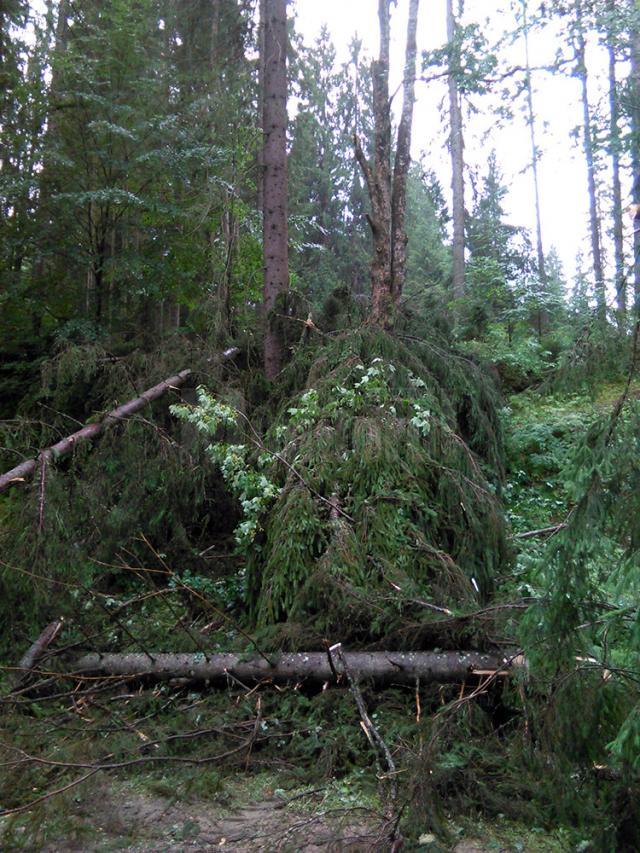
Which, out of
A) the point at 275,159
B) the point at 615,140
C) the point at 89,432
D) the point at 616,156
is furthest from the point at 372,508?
the point at 616,156

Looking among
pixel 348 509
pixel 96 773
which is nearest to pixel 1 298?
pixel 348 509

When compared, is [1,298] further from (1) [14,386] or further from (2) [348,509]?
(2) [348,509]

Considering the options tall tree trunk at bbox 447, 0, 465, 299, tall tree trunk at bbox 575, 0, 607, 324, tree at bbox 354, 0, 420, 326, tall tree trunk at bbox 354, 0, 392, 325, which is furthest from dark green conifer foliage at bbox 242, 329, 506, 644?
tall tree trunk at bbox 447, 0, 465, 299

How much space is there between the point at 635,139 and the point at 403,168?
297 inches

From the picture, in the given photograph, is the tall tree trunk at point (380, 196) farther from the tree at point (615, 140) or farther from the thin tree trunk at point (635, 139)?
the thin tree trunk at point (635, 139)

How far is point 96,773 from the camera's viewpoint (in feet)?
12.1

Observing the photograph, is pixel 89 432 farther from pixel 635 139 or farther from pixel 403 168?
pixel 403 168

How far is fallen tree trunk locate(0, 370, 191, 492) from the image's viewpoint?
221 inches

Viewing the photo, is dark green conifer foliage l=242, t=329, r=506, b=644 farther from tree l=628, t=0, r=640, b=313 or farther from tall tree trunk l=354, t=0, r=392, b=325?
tree l=628, t=0, r=640, b=313

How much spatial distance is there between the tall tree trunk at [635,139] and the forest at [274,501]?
0.06 meters

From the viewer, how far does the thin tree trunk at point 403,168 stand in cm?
952

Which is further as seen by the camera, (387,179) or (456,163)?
(456,163)

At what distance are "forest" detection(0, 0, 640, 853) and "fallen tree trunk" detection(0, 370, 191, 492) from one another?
0.12 feet

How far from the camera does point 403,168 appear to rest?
34.2ft
